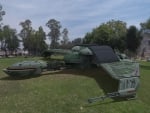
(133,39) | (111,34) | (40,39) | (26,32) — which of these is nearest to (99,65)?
(133,39)

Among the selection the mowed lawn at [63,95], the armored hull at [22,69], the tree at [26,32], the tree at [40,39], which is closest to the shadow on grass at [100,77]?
the mowed lawn at [63,95]

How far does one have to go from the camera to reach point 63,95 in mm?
14633

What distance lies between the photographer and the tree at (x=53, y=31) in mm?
109438

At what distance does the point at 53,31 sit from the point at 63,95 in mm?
96127

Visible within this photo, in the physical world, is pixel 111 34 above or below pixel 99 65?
above

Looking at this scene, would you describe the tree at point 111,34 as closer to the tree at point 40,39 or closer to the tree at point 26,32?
the tree at point 40,39

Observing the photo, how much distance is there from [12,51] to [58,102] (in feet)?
354

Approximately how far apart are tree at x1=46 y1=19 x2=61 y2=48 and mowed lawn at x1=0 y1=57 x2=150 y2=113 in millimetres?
90801

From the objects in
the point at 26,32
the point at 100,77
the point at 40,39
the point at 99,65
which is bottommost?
the point at 100,77

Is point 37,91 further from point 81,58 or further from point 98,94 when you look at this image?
point 81,58

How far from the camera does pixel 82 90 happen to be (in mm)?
15734

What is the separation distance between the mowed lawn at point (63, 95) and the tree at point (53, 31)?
298ft

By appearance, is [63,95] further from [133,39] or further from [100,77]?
[133,39]

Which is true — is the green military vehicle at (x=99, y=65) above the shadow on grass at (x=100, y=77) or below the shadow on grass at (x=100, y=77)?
above
